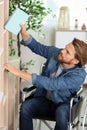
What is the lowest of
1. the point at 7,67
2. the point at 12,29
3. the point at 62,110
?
the point at 62,110

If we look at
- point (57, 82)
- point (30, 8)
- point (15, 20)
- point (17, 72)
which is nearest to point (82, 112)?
point (57, 82)

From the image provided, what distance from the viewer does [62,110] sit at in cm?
240

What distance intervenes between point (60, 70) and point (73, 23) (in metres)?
2.38

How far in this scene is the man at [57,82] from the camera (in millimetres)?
2301

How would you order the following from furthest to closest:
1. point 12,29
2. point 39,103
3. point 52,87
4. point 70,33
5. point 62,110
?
point 70,33
point 39,103
point 62,110
point 52,87
point 12,29

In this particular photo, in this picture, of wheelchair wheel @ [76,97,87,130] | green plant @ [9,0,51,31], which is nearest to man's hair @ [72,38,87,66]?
wheelchair wheel @ [76,97,87,130]

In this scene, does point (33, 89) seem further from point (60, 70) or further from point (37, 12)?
point (37, 12)

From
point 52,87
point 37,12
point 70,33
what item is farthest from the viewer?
point 70,33

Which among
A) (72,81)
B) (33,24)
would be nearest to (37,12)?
(33,24)

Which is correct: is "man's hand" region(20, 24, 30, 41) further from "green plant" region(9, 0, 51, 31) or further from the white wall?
the white wall

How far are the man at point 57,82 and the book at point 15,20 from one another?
20cm

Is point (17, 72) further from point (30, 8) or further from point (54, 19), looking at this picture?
point (54, 19)

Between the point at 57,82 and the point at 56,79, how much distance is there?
0.03m

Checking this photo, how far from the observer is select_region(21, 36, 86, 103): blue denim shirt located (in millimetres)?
2232
